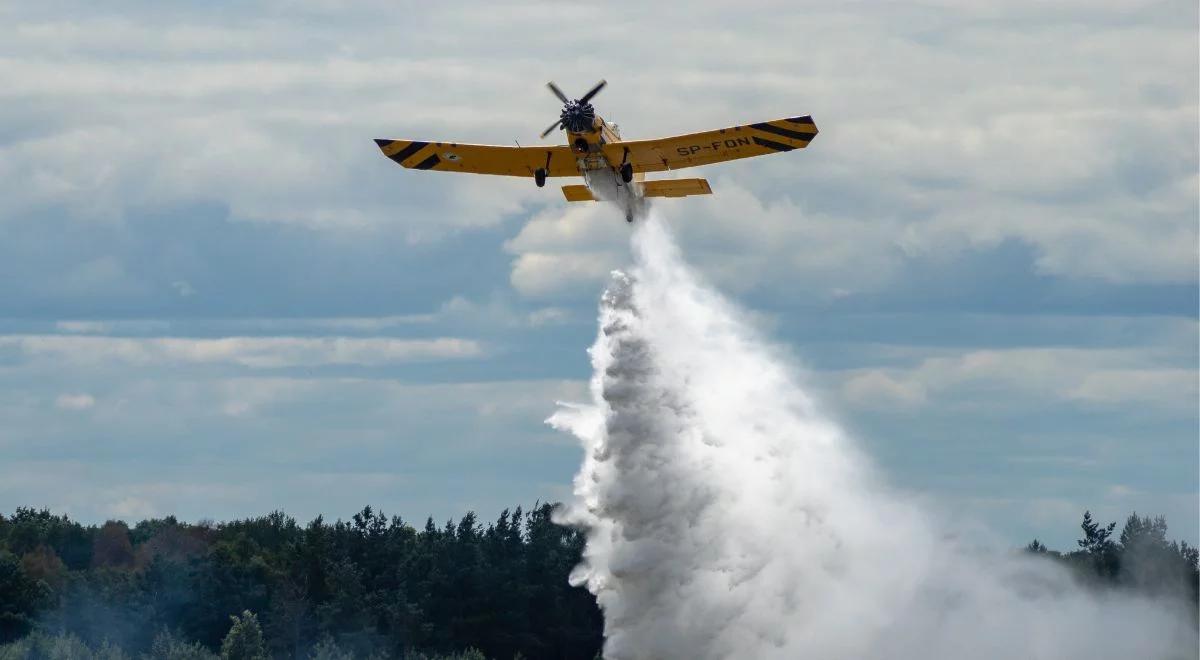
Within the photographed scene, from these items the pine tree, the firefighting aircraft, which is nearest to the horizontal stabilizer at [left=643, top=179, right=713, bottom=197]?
the firefighting aircraft

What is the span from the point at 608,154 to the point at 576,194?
2765 millimetres

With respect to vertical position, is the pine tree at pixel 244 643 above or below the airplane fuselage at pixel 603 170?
below

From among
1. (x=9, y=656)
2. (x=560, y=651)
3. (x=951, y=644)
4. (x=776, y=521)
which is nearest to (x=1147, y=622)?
(x=951, y=644)

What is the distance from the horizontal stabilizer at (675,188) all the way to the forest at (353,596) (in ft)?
119

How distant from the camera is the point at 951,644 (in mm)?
67375

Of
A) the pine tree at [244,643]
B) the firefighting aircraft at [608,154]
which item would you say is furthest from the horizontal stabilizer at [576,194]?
the pine tree at [244,643]

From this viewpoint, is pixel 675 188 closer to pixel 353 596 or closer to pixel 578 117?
pixel 578 117

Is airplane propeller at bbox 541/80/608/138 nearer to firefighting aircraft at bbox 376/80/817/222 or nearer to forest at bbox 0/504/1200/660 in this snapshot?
firefighting aircraft at bbox 376/80/817/222

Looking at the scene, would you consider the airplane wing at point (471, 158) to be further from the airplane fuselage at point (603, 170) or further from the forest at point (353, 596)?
the forest at point (353, 596)

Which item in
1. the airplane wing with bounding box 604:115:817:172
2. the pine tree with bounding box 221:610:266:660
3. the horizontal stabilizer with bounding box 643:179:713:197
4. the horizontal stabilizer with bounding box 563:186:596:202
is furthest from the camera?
the pine tree with bounding box 221:610:266:660

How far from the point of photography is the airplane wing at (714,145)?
50.7m

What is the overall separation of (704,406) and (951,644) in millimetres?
15664

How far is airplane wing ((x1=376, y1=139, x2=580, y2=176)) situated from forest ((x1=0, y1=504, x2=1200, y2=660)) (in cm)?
3251

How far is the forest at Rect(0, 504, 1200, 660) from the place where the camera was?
3467 inches
